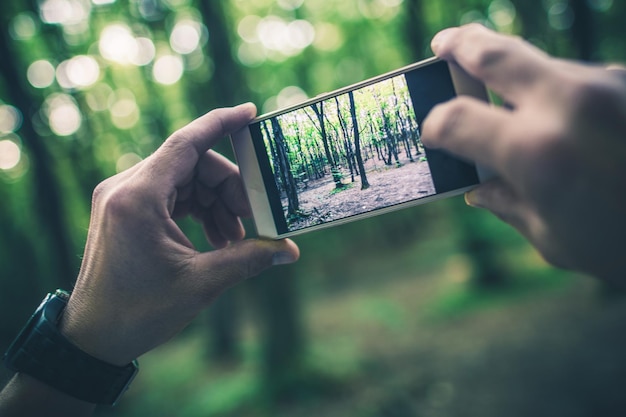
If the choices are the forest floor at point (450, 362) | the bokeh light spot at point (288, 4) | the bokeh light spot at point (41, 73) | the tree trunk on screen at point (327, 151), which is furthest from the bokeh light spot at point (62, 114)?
the tree trunk on screen at point (327, 151)

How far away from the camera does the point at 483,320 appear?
763cm

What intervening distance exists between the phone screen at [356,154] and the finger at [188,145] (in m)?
0.13

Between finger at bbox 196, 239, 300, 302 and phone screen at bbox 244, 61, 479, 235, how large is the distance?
14 cm

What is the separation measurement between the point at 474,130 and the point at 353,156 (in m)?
0.93

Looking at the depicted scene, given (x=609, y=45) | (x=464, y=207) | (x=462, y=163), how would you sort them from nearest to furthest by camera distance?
1. (x=462, y=163)
2. (x=464, y=207)
3. (x=609, y=45)

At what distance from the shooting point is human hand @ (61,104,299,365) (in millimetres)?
1961

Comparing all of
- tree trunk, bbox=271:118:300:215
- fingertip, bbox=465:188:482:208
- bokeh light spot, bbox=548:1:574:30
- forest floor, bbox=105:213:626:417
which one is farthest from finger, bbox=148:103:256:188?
bokeh light spot, bbox=548:1:574:30

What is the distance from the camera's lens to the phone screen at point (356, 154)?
6.50 feet

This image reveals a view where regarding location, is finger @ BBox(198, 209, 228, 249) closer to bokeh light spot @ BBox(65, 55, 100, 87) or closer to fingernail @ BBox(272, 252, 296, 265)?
fingernail @ BBox(272, 252, 296, 265)

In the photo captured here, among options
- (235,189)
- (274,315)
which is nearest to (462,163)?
(235,189)

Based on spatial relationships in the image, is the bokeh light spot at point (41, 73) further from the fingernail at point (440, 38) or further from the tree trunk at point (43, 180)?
the fingernail at point (440, 38)

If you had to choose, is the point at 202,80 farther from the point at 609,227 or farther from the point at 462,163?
the point at 609,227

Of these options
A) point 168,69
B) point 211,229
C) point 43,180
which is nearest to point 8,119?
point 43,180

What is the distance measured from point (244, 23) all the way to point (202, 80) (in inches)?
109
